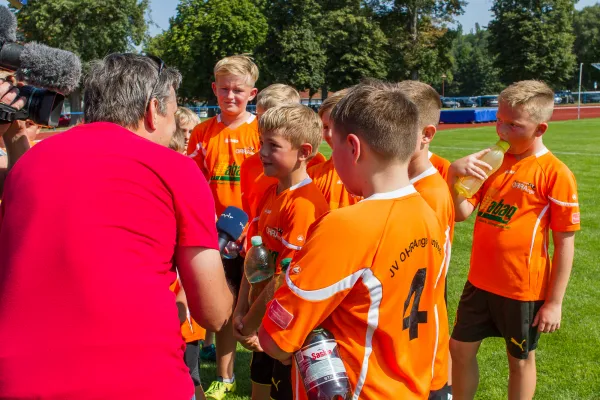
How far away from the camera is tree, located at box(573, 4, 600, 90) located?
86.5 metres

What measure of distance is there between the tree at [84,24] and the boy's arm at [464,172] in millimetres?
47811

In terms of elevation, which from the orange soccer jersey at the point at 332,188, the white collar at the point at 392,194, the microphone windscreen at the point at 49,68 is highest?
the microphone windscreen at the point at 49,68

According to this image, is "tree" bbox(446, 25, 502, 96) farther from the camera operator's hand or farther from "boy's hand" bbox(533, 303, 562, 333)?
the camera operator's hand

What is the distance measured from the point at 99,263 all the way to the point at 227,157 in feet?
10.9

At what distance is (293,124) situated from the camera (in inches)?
132

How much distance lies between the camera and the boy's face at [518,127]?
357cm

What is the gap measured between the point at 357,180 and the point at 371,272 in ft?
1.10

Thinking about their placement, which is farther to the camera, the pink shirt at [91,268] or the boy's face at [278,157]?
the boy's face at [278,157]

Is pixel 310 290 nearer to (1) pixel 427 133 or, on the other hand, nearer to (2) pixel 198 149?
(1) pixel 427 133

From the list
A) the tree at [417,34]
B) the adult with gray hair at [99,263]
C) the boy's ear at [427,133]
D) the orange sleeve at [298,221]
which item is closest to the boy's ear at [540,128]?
the boy's ear at [427,133]

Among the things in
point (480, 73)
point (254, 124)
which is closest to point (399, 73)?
point (480, 73)

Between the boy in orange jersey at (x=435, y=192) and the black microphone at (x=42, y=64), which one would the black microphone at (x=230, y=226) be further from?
the black microphone at (x=42, y=64)

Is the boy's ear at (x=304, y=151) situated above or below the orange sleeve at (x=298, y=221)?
above

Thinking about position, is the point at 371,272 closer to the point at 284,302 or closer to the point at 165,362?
the point at 284,302
